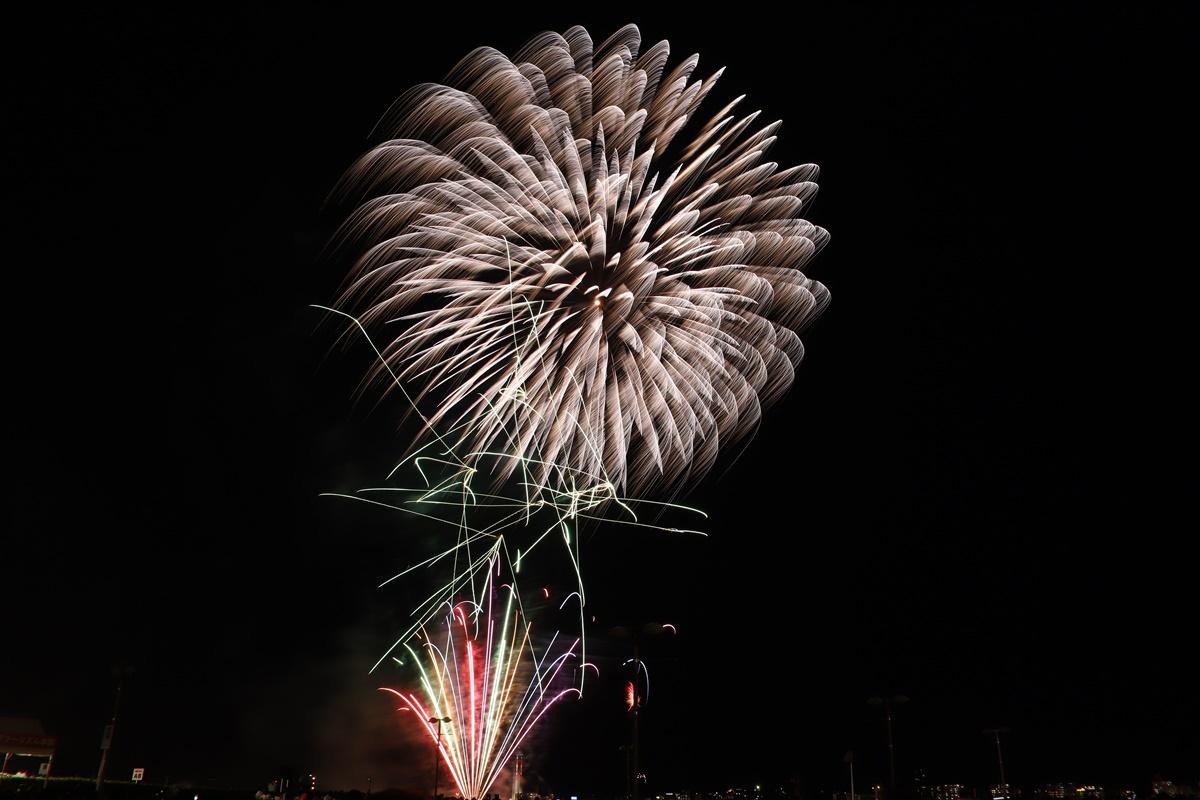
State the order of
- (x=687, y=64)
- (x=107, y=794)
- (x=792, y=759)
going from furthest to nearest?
(x=792, y=759) → (x=107, y=794) → (x=687, y=64)

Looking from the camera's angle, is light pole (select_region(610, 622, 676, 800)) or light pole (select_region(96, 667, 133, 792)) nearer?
light pole (select_region(610, 622, 676, 800))

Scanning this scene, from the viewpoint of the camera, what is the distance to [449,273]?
1709cm

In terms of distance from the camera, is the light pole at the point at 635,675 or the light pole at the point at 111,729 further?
the light pole at the point at 111,729

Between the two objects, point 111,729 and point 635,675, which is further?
point 111,729

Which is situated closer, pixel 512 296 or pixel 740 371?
pixel 512 296

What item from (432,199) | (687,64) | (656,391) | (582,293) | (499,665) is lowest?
(499,665)

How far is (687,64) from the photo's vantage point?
1628 centimetres

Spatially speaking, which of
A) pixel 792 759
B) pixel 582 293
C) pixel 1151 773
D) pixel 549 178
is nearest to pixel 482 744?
pixel 582 293

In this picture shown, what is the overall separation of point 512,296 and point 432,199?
232 centimetres

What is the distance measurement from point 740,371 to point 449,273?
20.0 ft

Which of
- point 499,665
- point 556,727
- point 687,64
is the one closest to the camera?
point 687,64

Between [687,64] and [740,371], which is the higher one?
[687,64]

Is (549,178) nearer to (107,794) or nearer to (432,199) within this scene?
(432,199)

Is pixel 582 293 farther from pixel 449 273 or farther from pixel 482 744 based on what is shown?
pixel 482 744
